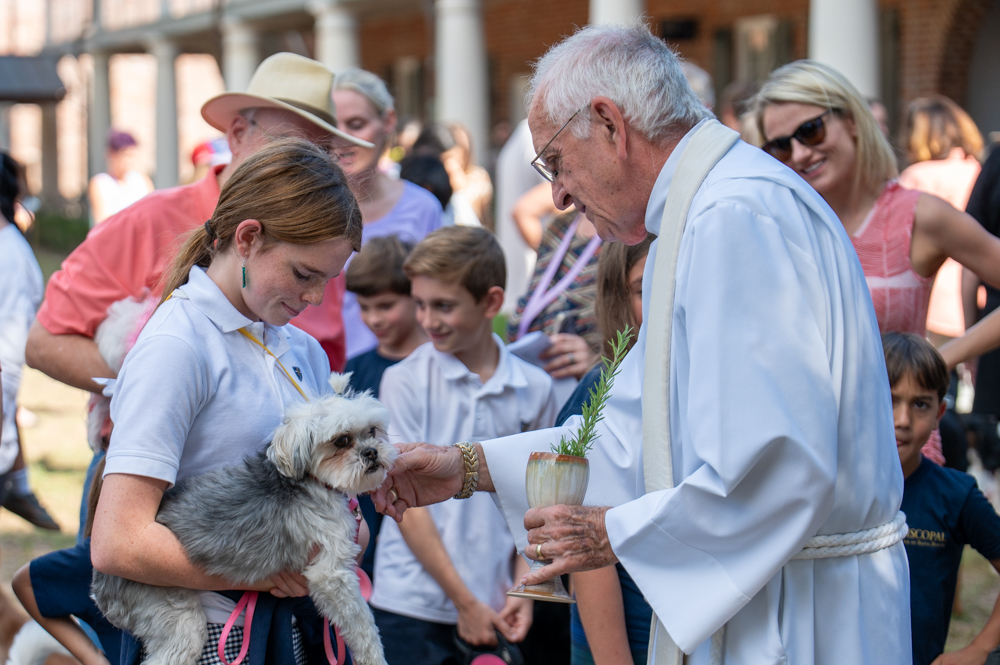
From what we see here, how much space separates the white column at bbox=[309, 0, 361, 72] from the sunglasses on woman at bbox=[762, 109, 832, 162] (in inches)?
506

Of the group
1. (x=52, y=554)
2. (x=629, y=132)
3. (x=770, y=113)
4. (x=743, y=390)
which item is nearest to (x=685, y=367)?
(x=743, y=390)

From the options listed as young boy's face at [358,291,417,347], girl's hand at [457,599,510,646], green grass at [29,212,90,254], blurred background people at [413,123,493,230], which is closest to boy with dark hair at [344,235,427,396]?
young boy's face at [358,291,417,347]

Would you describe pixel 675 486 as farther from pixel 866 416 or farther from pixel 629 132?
pixel 629 132

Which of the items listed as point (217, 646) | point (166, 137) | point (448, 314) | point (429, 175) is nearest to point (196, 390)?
point (217, 646)

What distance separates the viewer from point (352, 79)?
4.73 meters

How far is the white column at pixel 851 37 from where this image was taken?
347 inches

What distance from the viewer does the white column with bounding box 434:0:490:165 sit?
42.2 feet

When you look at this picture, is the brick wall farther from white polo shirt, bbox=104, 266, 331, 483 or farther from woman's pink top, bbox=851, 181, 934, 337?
white polo shirt, bbox=104, 266, 331, 483

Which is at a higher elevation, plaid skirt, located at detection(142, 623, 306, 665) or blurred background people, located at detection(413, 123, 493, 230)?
blurred background people, located at detection(413, 123, 493, 230)

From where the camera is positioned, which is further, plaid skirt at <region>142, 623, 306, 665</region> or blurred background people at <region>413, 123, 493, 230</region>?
blurred background people at <region>413, 123, 493, 230</region>

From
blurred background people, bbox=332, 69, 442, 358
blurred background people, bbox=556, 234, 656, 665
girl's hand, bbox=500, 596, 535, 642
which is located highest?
blurred background people, bbox=332, 69, 442, 358

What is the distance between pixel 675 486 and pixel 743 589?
0.25 meters

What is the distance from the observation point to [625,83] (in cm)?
205

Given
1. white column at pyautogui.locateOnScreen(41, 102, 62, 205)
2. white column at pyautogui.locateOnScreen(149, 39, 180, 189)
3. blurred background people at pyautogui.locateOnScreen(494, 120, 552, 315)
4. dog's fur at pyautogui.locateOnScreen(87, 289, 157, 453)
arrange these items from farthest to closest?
1. white column at pyautogui.locateOnScreen(41, 102, 62, 205)
2. white column at pyautogui.locateOnScreen(149, 39, 180, 189)
3. blurred background people at pyautogui.locateOnScreen(494, 120, 552, 315)
4. dog's fur at pyautogui.locateOnScreen(87, 289, 157, 453)
